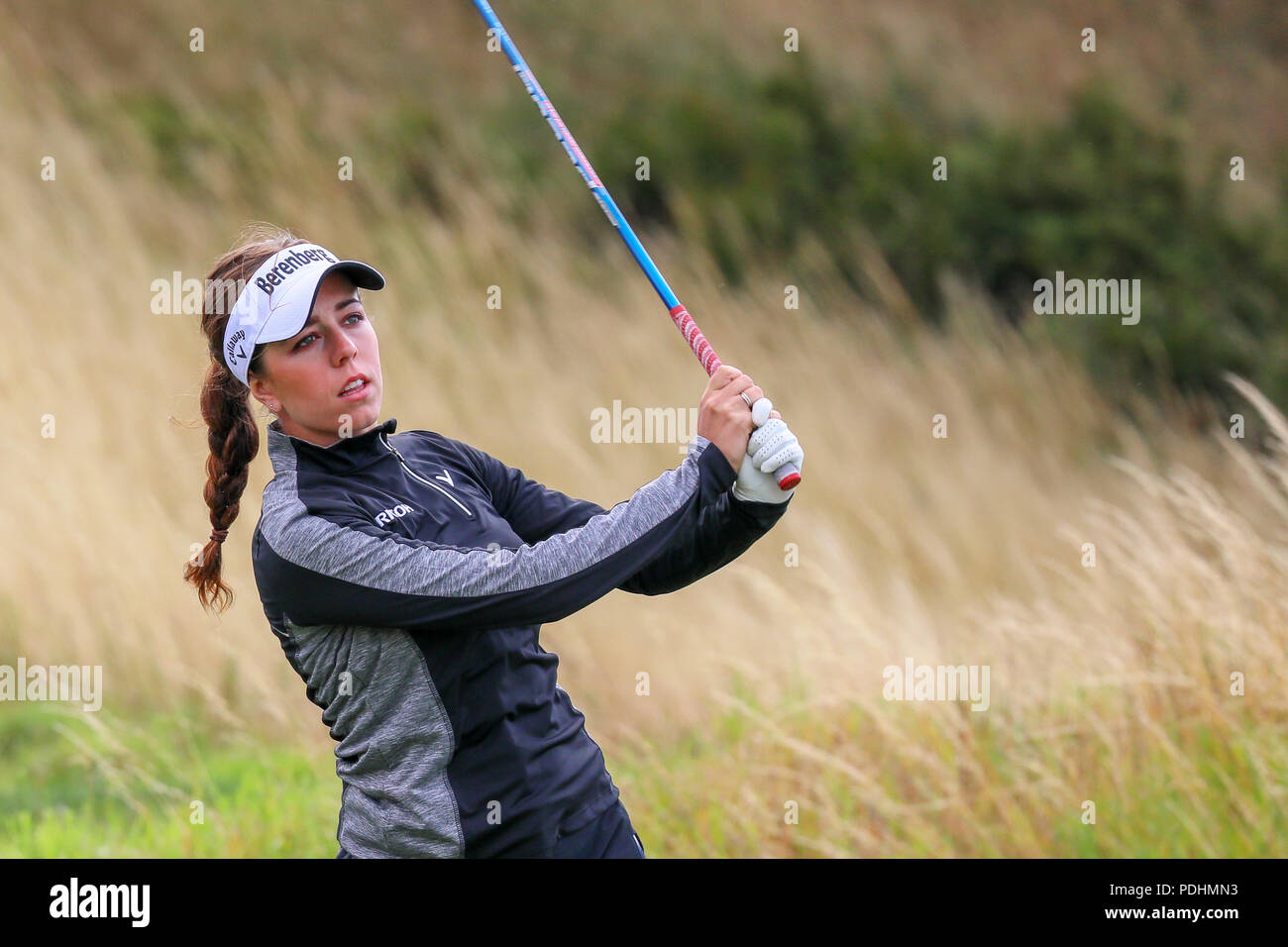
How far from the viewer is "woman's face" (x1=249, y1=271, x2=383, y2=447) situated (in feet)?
8.23

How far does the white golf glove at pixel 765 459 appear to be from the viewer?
242 centimetres

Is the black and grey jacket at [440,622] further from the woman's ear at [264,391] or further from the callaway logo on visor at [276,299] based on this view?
A: the callaway logo on visor at [276,299]

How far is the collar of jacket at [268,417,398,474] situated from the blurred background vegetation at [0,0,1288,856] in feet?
3.89

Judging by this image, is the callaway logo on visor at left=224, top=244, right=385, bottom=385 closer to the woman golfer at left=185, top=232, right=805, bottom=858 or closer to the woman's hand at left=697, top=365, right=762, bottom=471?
the woman golfer at left=185, top=232, right=805, bottom=858

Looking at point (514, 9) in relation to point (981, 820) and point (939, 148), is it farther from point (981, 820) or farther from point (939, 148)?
point (981, 820)

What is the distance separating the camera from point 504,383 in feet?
23.7

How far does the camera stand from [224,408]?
9.17 feet

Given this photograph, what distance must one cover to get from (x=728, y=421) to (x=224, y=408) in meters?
1.08

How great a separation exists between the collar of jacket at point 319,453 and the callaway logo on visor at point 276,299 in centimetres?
16

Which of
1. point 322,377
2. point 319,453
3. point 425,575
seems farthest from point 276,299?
point 425,575

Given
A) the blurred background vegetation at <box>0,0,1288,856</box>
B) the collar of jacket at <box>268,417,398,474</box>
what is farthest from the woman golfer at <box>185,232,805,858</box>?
the blurred background vegetation at <box>0,0,1288,856</box>

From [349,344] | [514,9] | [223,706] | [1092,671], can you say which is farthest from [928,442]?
[514,9]

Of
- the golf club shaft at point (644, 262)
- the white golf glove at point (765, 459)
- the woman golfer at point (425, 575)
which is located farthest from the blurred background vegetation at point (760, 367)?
the white golf glove at point (765, 459)

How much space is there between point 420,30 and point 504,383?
5.90 metres
